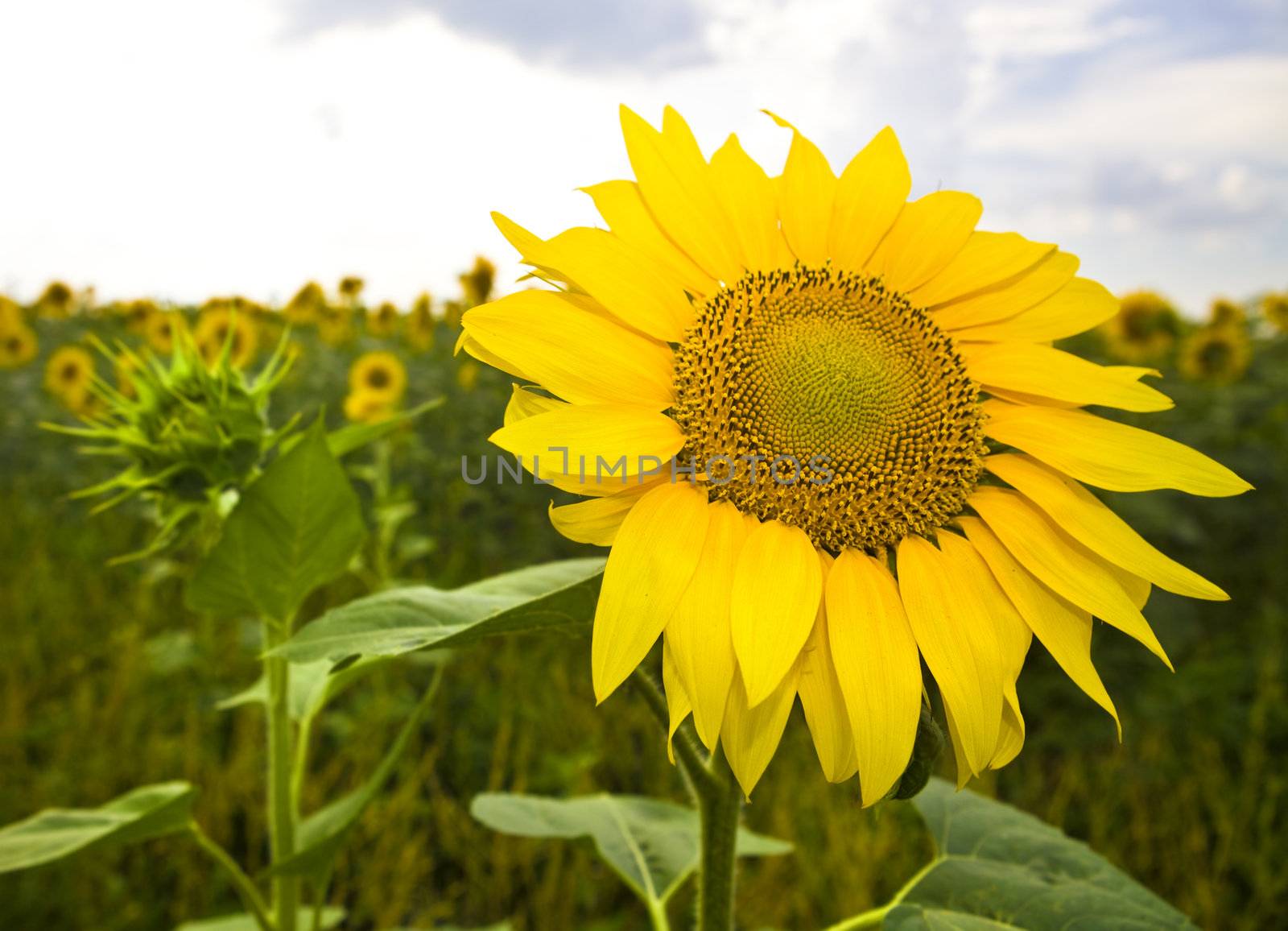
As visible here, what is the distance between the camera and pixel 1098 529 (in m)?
0.82

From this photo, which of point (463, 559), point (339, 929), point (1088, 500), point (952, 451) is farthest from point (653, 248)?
point (463, 559)

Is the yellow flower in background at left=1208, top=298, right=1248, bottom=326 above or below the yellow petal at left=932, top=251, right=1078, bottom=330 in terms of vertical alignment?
above

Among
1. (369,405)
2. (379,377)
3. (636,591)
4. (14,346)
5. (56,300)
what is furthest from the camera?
(56,300)

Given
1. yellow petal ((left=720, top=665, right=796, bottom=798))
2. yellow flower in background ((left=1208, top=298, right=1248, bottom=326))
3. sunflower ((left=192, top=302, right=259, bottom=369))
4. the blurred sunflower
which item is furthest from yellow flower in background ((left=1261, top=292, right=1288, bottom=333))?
yellow petal ((left=720, top=665, right=796, bottom=798))

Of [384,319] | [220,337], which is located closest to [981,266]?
[220,337]

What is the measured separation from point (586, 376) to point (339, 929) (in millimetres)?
2378

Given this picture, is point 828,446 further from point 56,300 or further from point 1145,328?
point 56,300

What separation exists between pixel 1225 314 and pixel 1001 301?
17.5 feet

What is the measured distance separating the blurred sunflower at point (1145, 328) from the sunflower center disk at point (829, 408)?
15.5 feet

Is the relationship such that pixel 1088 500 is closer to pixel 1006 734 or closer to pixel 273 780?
pixel 1006 734

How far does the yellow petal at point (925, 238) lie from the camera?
36.9 inches

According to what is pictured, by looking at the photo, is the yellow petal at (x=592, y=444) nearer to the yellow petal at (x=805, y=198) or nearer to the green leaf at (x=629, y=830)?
the yellow petal at (x=805, y=198)

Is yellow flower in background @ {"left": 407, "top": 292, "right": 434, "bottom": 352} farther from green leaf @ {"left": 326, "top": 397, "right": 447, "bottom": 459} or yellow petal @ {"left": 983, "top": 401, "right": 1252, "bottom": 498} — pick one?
yellow petal @ {"left": 983, "top": 401, "right": 1252, "bottom": 498}

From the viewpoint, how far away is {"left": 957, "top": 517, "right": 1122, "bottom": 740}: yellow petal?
0.79 metres
